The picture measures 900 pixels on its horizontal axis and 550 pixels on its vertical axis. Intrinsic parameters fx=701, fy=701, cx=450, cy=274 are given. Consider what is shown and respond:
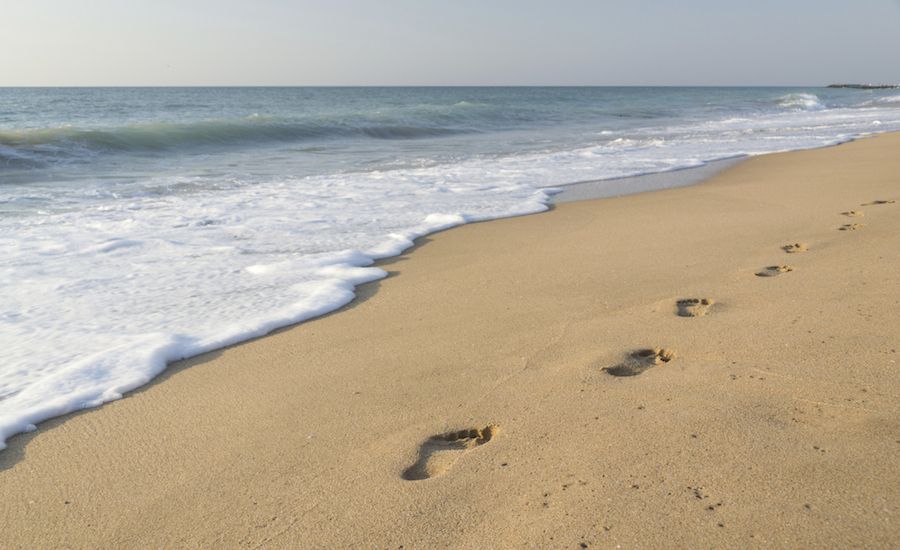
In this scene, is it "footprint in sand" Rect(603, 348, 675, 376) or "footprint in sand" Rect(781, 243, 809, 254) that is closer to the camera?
"footprint in sand" Rect(603, 348, 675, 376)

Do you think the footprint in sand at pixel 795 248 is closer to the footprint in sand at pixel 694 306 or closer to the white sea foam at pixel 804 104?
the footprint in sand at pixel 694 306

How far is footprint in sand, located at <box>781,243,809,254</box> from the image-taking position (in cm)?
444

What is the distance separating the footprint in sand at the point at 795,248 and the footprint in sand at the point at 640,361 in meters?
2.02

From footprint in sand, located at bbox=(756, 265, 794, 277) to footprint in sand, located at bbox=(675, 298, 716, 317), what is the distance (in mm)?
599

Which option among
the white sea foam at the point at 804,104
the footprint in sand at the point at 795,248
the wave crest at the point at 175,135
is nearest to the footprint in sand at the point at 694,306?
the footprint in sand at the point at 795,248

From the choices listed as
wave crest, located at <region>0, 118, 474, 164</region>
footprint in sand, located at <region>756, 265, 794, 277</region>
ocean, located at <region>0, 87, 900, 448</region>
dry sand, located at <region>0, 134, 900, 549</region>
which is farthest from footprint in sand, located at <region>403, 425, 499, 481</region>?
wave crest, located at <region>0, 118, 474, 164</region>

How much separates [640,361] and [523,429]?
77cm

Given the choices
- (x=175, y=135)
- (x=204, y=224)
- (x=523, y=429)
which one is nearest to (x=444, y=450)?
(x=523, y=429)

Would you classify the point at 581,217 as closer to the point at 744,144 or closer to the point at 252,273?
the point at 252,273

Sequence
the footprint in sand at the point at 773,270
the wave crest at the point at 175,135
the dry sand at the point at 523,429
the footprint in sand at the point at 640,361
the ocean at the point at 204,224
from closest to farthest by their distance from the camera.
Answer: the dry sand at the point at 523,429
the footprint in sand at the point at 640,361
the ocean at the point at 204,224
the footprint in sand at the point at 773,270
the wave crest at the point at 175,135

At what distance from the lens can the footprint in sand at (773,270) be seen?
3.93 m

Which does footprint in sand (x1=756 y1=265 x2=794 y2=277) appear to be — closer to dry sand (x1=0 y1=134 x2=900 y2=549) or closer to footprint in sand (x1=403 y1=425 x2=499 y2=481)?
dry sand (x1=0 y1=134 x2=900 y2=549)

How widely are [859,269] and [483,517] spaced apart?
2976 millimetres

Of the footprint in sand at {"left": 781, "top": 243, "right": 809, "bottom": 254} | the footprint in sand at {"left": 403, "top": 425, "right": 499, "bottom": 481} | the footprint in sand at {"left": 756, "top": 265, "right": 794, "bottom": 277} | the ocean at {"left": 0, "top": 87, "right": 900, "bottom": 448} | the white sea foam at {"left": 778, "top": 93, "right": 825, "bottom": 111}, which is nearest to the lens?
the footprint in sand at {"left": 403, "top": 425, "right": 499, "bottom": 481}
